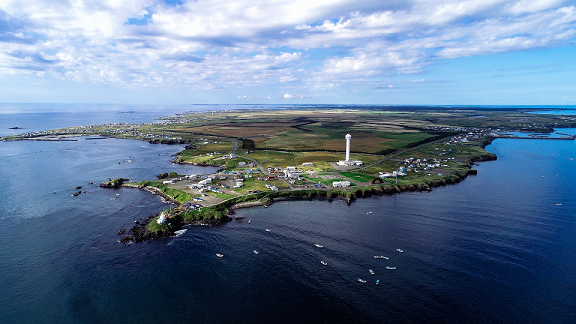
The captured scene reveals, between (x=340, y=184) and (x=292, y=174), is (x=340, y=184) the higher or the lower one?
the lower one

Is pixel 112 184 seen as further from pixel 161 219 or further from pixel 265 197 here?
pixel 265 197

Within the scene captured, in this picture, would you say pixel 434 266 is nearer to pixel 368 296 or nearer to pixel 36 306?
pixel 368 296

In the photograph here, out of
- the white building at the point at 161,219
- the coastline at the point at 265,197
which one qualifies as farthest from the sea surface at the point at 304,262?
the white building at the point at 161,219

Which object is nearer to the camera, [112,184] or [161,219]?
[161,219]

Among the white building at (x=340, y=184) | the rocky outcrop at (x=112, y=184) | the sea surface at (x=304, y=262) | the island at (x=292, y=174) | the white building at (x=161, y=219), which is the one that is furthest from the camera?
the rocky outcrop at (x=112, y=184)

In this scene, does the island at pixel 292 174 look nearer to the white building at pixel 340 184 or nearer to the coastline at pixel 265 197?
the coastline at pixel 265 197

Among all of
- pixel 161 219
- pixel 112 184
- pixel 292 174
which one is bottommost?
pixel 161 219

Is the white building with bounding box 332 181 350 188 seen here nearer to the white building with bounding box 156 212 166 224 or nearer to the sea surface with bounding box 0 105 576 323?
the sea surface with bounding box 0 105 576 323

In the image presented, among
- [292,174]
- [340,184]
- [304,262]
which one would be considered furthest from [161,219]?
[340,184]
